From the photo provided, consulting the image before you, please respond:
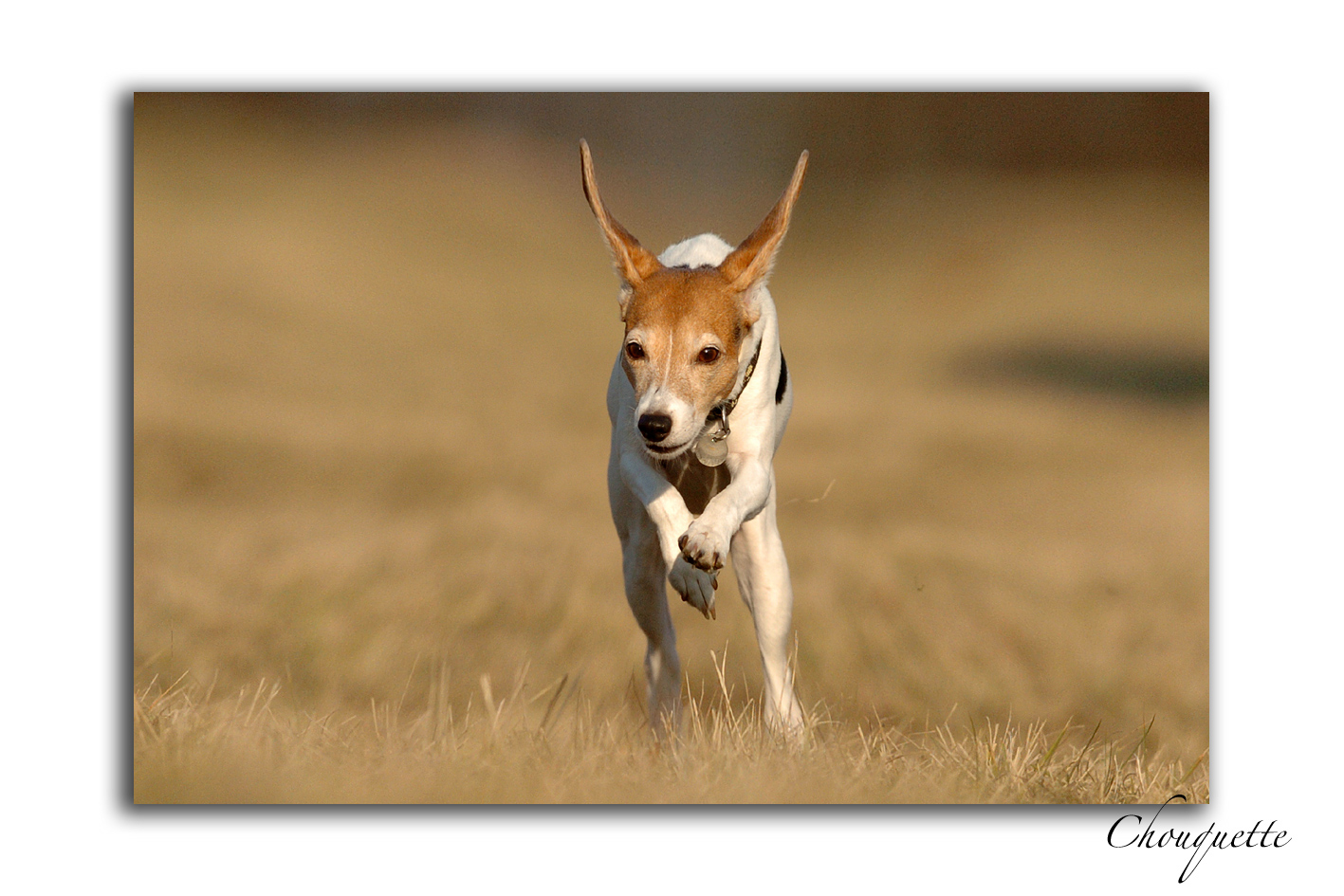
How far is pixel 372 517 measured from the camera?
35.2 feet

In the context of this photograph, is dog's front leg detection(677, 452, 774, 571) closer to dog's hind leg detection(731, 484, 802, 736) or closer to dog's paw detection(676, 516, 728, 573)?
dog's paw detection(676, 516, 728, 573)

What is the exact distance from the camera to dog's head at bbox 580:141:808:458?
466cm

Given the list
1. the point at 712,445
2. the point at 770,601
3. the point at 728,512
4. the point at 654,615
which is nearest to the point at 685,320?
the point at 712,445

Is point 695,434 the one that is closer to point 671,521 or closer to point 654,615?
point 671,521

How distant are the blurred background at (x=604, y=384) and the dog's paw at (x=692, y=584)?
53.3 inches

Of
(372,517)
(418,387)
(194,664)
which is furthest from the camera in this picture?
(418,387)

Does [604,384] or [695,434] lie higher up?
[604,384]

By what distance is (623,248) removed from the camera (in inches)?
202

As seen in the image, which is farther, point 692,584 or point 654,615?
point 654,615

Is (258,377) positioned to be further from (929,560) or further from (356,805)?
(356,805)

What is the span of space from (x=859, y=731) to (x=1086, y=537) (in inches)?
227

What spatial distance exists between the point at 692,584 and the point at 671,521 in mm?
378

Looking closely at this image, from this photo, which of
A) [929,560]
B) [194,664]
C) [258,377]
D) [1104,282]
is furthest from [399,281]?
[1104,282]

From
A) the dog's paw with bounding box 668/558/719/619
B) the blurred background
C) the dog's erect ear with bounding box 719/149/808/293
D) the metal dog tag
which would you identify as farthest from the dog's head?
the blurred background
